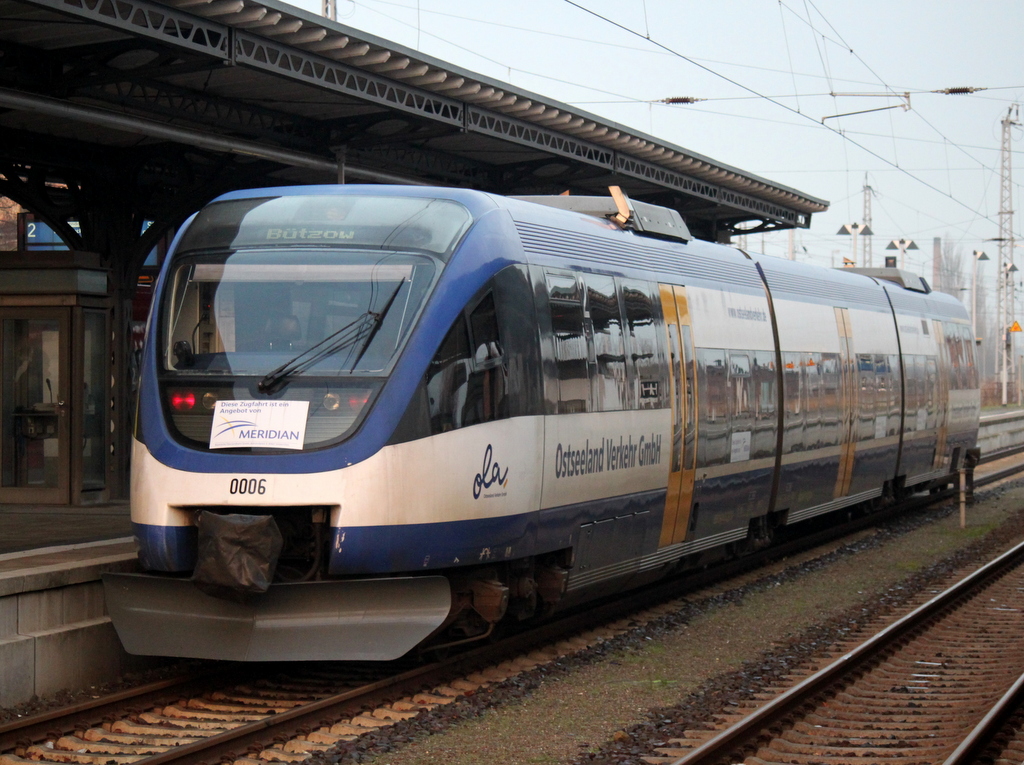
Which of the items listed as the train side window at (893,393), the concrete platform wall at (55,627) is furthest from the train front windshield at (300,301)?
the train side window at (893,393)

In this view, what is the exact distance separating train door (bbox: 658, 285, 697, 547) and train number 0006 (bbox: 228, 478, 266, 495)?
13.4ft

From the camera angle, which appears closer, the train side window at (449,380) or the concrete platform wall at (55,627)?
the concrete platform wall at (55,627)

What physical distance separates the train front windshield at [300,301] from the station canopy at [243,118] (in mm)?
2330

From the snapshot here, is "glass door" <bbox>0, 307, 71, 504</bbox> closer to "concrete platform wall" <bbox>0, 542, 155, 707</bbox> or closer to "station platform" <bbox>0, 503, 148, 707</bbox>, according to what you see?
"station platform" <bbox>0, 503, 148, 707</bbox>

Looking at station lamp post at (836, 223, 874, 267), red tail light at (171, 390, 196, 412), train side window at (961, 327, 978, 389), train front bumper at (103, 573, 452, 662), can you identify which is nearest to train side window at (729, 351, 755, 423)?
train front bumper at (103, 573, 452, 662)

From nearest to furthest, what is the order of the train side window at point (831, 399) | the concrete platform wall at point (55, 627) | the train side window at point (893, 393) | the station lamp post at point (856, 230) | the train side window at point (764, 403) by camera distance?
the concrete platform wall at point (55, 627), the train side window at point (764, 403), the train side window at point (831, 399), the train side window at point (893, 393), the station lamp post at point (856, 230)

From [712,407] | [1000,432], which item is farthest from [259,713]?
A: [1000,432]

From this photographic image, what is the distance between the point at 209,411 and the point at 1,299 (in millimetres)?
6831

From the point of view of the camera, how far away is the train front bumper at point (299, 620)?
734 cm

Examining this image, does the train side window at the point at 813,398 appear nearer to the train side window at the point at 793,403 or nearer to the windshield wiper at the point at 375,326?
the train side window at the point at 793,403

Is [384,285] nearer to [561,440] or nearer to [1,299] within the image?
[561,440]

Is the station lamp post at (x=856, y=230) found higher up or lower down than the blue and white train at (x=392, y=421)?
higher up

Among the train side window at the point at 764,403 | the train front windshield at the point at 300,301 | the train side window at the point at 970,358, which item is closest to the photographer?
the train front windshield at the point at 300,301

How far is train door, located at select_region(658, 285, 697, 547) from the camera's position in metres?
10.5
